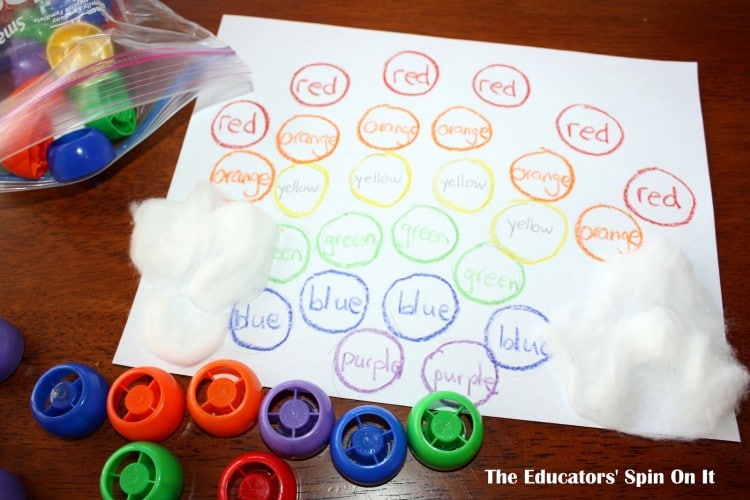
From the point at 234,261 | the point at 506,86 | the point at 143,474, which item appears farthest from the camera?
the point at 506,86

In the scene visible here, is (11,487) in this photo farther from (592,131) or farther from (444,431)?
(592,131)

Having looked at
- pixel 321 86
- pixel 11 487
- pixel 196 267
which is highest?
pixel 321 86

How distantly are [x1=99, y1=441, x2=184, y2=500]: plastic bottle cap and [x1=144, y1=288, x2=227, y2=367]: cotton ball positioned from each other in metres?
0.09

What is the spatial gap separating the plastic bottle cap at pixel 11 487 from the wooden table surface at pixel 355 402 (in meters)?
0.01

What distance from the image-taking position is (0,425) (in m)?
0.55

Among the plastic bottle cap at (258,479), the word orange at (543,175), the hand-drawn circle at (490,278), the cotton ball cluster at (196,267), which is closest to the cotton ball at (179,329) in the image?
the cotton ball cluster at (196,267)

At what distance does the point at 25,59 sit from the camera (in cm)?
62

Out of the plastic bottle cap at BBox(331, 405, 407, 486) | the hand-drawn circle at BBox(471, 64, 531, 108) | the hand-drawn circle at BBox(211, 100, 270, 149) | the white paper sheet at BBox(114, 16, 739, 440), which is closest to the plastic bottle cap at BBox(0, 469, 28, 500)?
the white paper sheet at BBox(114, 16, 739, 440)

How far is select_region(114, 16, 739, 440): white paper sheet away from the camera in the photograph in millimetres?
571

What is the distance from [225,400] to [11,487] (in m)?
0.18

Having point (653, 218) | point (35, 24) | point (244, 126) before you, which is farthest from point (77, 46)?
point (653, 218)

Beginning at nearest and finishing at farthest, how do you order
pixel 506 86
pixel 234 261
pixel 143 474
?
pixel 143 474, pixel 234 261, pixel 506 86

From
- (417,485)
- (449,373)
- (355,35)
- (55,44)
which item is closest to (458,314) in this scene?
(449,373)

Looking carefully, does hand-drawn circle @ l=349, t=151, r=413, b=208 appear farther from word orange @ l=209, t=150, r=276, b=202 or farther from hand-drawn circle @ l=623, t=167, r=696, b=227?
hand-drawn circle @ l=623, t=167, r=696, b=227
